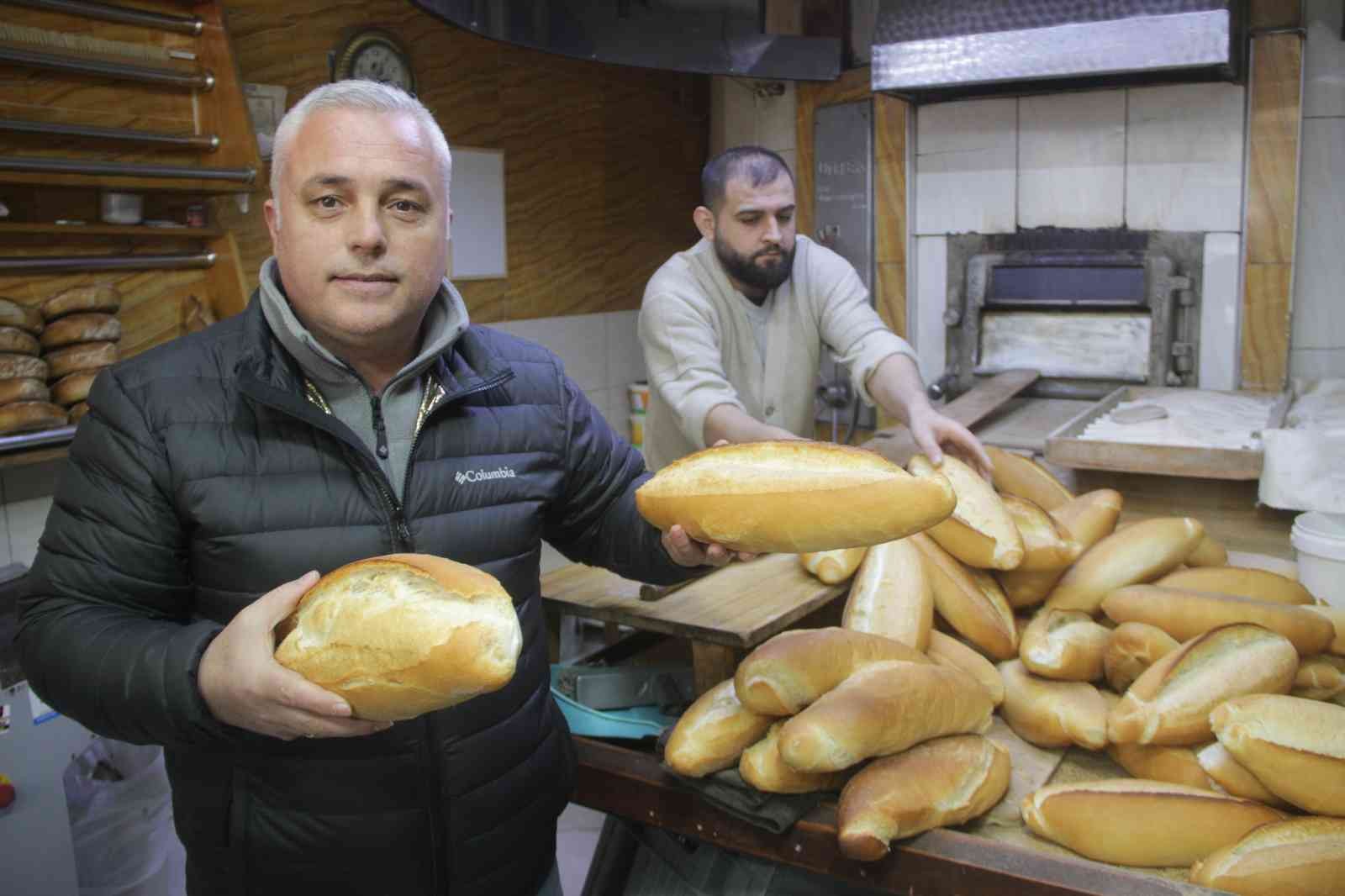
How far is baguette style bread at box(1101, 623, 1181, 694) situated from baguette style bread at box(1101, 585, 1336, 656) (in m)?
0.03

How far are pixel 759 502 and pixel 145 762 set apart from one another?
2.16m

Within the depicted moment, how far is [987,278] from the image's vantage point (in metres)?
4.18

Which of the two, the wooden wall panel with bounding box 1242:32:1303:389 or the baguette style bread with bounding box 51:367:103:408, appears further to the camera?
the wooden wall panel with bounding box 1242:32:1303:389

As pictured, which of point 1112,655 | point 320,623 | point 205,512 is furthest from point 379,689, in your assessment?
point 1112,655

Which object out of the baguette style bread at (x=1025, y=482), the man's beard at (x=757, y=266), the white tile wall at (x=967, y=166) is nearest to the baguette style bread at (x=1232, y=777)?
the baguette style bread at (x=1025, y=482)

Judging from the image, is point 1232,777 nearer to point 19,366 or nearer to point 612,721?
point 612,721

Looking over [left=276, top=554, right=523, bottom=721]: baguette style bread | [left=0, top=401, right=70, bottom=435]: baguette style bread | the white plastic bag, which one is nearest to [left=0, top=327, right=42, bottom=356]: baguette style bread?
[left=0, top=401, right=70, bottom=435]: baguette style bread

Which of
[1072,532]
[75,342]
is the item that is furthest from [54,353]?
[1072,532]

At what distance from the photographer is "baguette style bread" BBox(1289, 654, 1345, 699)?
4.74 feet

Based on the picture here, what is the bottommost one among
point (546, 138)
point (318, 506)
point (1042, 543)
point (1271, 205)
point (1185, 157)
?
point (1042, 543)

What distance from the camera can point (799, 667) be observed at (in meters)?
1.34

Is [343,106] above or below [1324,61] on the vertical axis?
below

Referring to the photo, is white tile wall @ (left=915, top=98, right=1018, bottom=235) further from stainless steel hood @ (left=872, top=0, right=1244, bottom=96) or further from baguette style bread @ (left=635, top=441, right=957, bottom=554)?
baguette style bread @ (left=635, top=441, right=957, bottom=554)

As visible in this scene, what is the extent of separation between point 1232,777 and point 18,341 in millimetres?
2496
